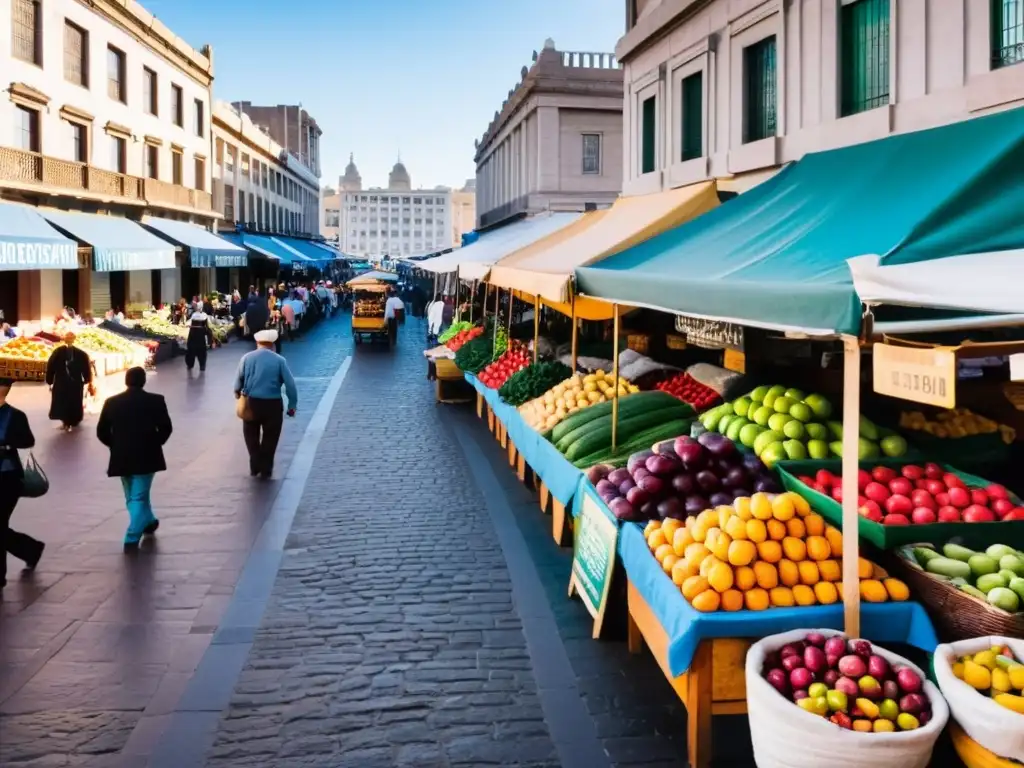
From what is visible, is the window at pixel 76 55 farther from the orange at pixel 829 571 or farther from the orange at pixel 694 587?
the orange at pixel 829 571

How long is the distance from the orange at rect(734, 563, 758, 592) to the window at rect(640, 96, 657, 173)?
42.2 feet

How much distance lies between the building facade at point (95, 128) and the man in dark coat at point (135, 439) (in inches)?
705

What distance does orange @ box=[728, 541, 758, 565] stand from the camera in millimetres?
4878

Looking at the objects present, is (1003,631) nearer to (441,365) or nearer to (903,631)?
(903,631)

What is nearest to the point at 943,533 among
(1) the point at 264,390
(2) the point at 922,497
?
(2) the point at 922,497

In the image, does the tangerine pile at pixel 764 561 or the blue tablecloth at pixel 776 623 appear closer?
the blue tablecloth at pixel 776 623

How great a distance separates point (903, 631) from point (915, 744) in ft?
3.44

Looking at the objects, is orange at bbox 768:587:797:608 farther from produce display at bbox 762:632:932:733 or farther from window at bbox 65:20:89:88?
window at bbox 65:20:89:88

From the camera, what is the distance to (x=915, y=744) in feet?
12.5

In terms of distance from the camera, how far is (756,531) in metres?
5.09

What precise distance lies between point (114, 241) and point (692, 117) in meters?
17.6

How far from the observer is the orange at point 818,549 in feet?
16.6

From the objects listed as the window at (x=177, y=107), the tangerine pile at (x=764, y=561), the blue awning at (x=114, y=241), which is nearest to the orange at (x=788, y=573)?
the tangerine pile at (x=764, y=561)

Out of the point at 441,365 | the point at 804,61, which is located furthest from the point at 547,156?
the point at 804,61
